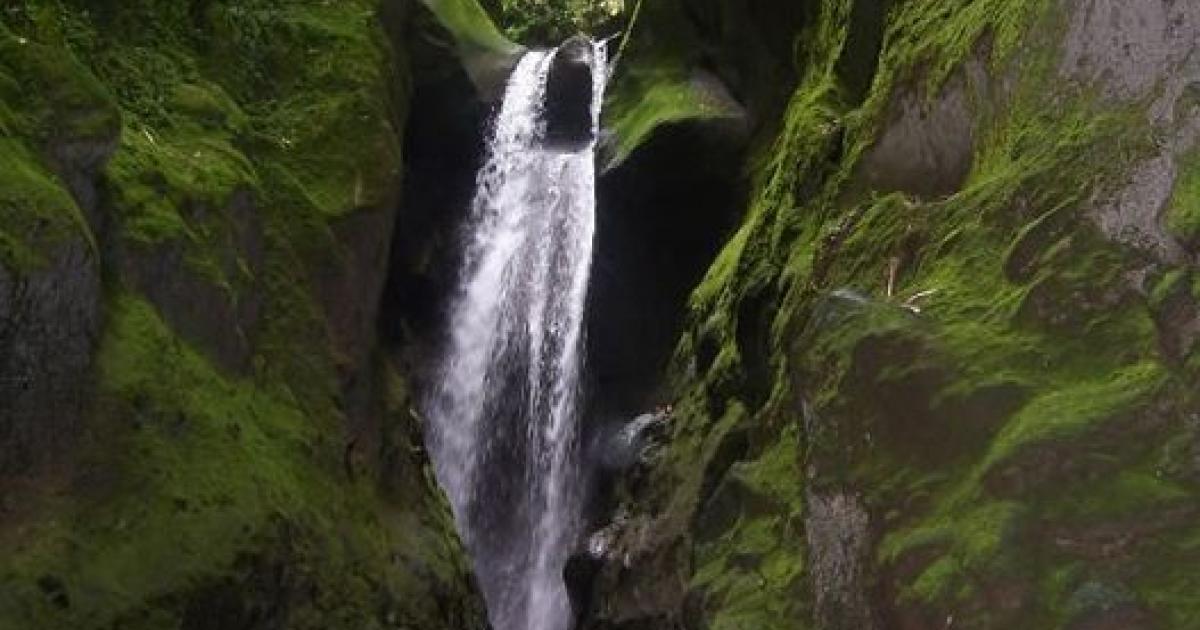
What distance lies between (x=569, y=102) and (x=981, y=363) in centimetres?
1467

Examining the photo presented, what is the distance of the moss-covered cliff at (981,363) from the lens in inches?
192

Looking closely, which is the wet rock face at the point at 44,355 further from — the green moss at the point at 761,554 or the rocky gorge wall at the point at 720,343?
the green moss at the point at 761,554

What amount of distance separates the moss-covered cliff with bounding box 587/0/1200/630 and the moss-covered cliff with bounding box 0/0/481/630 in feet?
8.78

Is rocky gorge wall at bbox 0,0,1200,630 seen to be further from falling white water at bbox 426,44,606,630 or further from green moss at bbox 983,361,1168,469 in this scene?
falling white water at bbox 426,44,606,630

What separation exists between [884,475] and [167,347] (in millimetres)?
4714

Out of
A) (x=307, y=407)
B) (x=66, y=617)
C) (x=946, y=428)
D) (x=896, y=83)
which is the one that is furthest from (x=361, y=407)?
(x=946, y=428)

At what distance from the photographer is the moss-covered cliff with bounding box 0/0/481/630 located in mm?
6938

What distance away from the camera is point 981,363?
586 centimetres

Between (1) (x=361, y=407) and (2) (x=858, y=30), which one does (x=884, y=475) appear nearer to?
(1) (x=361, y=407)

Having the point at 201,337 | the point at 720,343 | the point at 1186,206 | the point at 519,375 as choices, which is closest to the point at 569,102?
the point at 519,375

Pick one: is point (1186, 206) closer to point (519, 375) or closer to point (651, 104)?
point (651, 104)

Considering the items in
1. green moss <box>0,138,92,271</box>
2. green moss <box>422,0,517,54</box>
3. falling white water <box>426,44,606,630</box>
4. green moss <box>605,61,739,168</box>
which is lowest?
falling white water <box>426,44,606,630</box>

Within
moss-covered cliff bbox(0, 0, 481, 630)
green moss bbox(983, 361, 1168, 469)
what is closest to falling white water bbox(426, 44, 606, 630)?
moss-covered cliff bbox(0, 0, 481, 630)

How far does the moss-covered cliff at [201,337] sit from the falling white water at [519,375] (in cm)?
276
